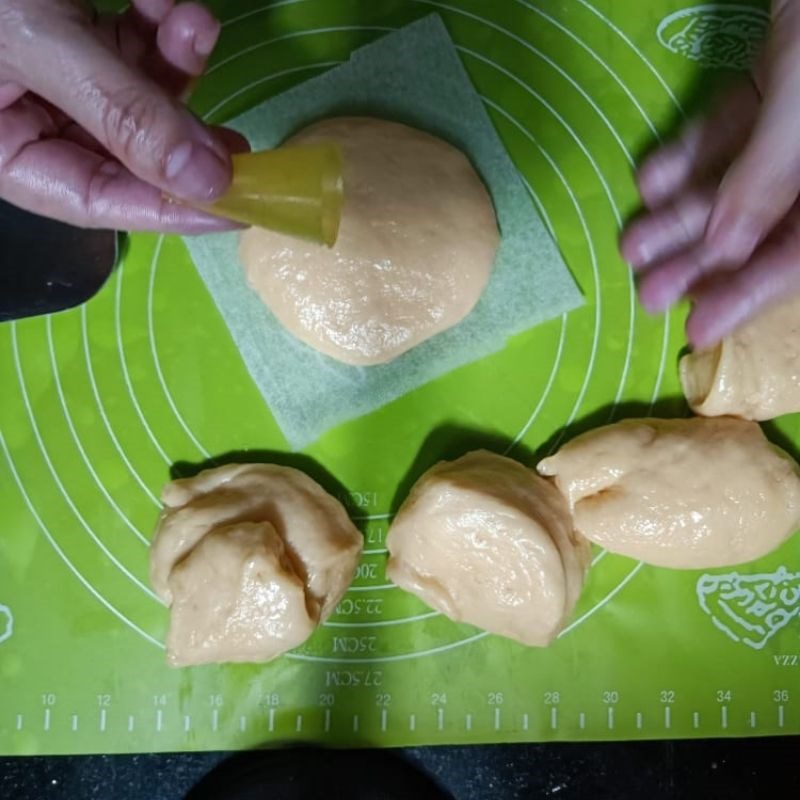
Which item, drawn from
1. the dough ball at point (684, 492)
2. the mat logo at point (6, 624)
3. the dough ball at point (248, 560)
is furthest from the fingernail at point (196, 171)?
the mat logo at point (6, 624)

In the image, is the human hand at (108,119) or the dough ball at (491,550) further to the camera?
the dough ball at (491,550)

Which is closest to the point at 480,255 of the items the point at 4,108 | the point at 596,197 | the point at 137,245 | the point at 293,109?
the point at 596,197

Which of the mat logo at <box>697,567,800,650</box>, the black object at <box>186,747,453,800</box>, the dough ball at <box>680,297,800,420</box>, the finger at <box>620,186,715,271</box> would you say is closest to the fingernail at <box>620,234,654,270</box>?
the finger at <box>620,186,715,271</box>

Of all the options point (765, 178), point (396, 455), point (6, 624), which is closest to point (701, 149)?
point (765, 178)

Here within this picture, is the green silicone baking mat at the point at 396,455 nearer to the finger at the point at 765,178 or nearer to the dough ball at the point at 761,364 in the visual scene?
the dough ball at the point at 761,364

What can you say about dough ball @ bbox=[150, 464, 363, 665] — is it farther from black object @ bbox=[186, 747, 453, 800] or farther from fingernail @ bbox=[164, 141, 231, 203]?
fingernail @ bbox=[164, 141, 231, 203]

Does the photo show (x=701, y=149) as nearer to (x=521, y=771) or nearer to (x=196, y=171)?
(x=196, y=171)
